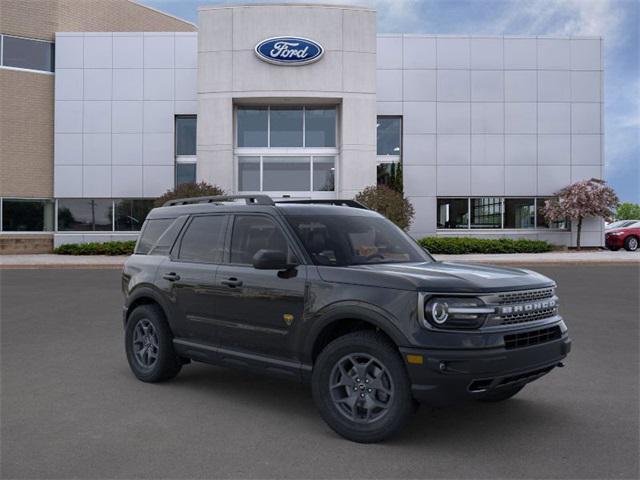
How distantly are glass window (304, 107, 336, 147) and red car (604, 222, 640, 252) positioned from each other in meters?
14.6

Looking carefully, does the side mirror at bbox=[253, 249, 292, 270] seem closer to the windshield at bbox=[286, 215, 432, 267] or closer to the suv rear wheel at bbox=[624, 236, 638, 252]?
→ the windshield at bbox=[286, 215, 432, 267]

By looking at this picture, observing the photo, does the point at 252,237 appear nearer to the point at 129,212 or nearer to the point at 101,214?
the point at 129,212

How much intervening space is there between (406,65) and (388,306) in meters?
27.4

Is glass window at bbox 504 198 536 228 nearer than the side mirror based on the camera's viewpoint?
No

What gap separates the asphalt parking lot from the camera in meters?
4.05

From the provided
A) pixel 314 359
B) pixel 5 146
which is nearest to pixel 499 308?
pixel 314 359

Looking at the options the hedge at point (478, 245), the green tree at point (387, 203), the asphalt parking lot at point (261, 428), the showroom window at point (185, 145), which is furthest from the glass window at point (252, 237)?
the showroom window at point (185, 145)

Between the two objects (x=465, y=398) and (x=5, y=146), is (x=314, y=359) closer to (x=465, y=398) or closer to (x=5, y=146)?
(x=465, y=398)

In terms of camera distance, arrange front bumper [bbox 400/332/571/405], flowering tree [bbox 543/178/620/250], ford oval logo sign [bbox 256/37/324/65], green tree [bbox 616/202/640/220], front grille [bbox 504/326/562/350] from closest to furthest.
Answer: front bumper [bbox 400/332/571/405] < front grille [bbox 504/326/562/350] < ford oval logo sign [bbox 256/37/324/65] < flowering tree [bbox 543/178/620/250] < green tree [bbox 616/202/640/220]

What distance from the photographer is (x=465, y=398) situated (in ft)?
13.9

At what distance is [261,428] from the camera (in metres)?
4.86

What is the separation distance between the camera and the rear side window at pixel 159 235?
6504mm

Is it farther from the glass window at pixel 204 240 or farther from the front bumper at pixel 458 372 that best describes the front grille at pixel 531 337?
the glass window at pixel 204 240

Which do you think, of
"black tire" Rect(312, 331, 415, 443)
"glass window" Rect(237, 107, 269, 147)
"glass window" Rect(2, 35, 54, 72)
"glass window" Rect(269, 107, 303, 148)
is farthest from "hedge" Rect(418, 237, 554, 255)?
"black tire" Rect(312, 331, 415, 443)
